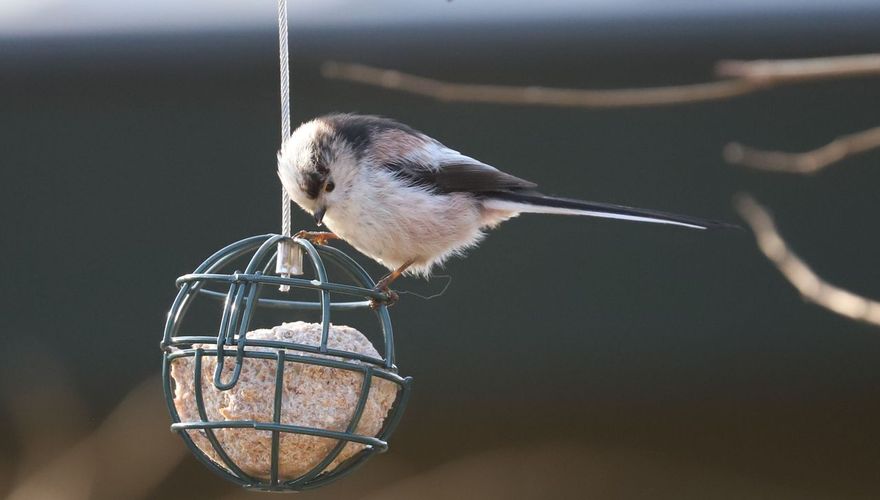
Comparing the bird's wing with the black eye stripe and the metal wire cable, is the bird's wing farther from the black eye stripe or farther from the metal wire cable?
the metal wire cable

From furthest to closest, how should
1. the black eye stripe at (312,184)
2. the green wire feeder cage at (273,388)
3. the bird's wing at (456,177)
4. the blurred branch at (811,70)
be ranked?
1. the bird's wing at (456,177)
2. the black eye stripe at (312,184)
3. the green wire feeder cage at (273,388)
4. the blurred branch at (811,70)

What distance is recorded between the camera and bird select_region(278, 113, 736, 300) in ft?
12.3

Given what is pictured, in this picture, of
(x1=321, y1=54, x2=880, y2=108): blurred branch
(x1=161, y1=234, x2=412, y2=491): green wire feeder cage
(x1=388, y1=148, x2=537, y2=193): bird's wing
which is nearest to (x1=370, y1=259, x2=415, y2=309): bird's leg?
(x1=161, y1=234, x2=412, y2=491): green wire feeder cage

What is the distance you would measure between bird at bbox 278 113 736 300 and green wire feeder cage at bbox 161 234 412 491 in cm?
48

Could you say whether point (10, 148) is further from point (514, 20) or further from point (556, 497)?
point (556, 497)

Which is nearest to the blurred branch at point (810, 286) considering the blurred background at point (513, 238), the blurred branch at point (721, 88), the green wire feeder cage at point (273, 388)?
the blurred branch at point (721, 88)

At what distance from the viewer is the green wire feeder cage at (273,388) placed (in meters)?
2.97

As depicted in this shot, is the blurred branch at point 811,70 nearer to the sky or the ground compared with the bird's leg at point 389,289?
nearer to the sky

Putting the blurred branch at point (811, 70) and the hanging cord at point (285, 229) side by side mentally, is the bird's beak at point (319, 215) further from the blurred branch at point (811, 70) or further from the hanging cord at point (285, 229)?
the blurred branch at point (811, 70)

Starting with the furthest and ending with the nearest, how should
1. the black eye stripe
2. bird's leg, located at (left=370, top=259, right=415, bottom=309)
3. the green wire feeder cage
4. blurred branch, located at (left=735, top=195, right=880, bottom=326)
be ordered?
the black eye stripe → bird's leg, located at (left=370, top=259, right=415, bottom=309) → the green wire feeder cage → blurred branch, located at (left=735, top=195, right=880, bottom=326)

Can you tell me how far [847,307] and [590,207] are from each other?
1.95m

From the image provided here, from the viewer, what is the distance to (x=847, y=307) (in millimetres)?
1630

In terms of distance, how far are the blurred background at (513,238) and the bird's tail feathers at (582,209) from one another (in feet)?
5.47

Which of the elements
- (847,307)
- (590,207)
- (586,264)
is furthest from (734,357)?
(847,307)
